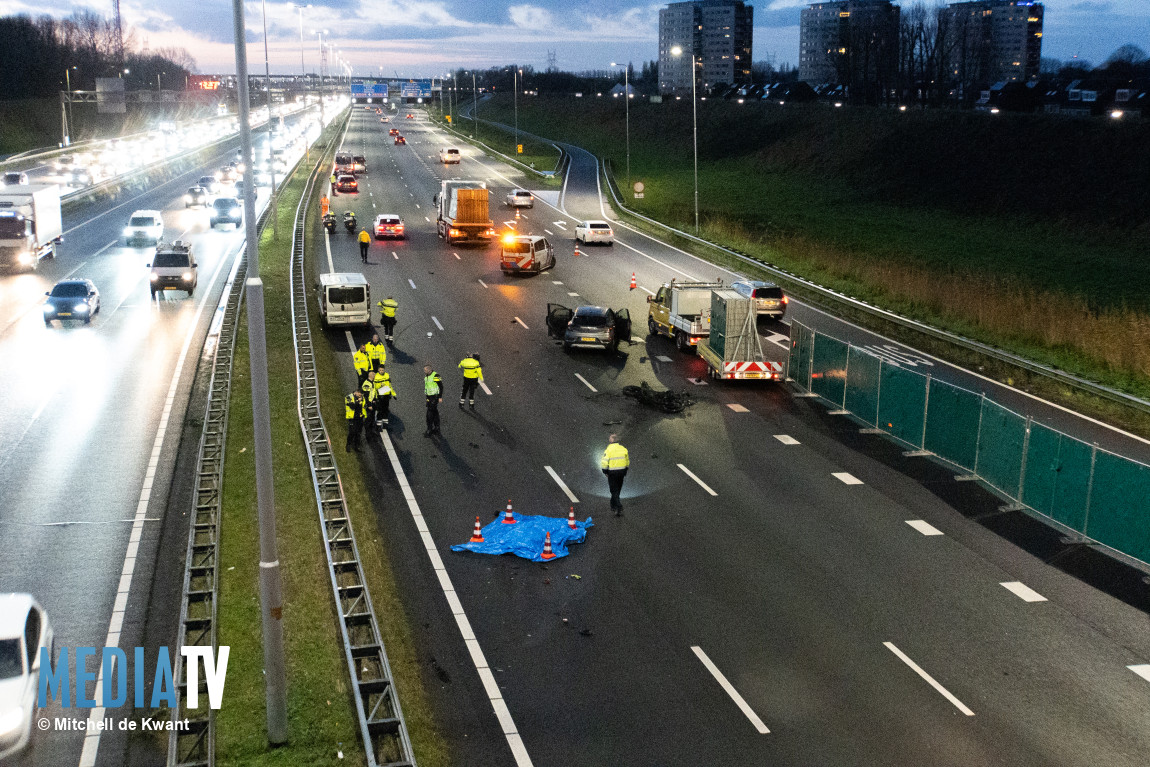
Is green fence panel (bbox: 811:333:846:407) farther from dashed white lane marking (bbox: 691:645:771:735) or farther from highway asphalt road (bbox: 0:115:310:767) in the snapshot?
highway asphalt road (bbox: 0:115:310:767)

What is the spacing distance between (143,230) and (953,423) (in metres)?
45.9

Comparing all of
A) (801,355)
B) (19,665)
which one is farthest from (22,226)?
(19,665)

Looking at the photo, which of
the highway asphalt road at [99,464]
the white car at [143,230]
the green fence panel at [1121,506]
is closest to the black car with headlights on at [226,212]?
the white car at [143,230]

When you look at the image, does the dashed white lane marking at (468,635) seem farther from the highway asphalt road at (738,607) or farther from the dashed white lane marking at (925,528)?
the dashed white lane marking at (925,528)

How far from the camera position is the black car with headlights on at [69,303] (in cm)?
3712

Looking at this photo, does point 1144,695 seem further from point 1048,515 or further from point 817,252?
point 817,252

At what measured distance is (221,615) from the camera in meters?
15.4

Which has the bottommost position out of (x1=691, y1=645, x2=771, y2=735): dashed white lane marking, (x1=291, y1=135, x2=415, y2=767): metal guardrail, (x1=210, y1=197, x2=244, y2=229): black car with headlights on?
(x1=691, y1=645, x2=771, y2=735): dashed white lane marking

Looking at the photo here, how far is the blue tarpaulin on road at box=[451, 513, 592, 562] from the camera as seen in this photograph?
1841 centimetres

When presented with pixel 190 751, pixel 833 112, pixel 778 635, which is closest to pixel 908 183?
pixel 833 112

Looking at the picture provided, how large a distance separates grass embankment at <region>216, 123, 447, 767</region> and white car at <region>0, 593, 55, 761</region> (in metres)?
2.03

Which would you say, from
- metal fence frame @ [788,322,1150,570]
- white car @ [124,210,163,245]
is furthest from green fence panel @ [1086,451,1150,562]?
white car @ [124,210,163,245]

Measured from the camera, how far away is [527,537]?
737 inches

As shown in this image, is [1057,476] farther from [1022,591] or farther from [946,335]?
[946,335]
